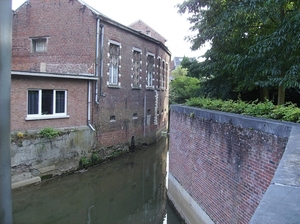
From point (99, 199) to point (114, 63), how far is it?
9.20m

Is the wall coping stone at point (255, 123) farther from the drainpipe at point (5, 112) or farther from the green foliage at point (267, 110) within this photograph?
the drainpipe at point (5, 112)

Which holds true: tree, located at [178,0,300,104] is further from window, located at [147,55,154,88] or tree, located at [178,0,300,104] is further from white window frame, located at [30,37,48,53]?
white window frame, located at [30,37,48,53]

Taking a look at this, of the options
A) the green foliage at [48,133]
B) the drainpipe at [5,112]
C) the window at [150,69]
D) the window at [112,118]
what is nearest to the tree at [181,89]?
the window at [150,69]

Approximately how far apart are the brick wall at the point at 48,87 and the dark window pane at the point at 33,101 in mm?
265

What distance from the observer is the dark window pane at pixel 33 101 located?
11.3m

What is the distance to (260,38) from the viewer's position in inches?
360

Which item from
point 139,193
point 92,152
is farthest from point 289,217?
point 92,152

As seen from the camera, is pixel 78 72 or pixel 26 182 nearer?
pixel 26 182

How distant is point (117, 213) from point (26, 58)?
505 inches

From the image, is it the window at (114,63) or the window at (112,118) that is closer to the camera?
the window at (112,118)

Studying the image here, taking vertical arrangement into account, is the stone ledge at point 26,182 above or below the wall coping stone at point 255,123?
below

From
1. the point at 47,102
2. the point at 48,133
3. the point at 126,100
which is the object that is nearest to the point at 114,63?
the point at 126,100

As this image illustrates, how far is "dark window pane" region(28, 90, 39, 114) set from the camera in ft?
37.2

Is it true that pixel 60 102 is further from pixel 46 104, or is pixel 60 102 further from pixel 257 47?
pixel 257 47
